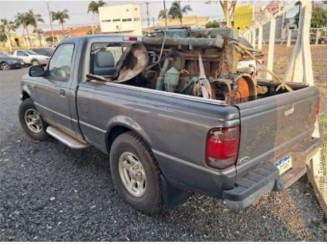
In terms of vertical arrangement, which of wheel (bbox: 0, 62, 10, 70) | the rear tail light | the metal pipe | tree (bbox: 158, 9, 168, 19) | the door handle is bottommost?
wheel (bbox: 0, 62, 10, 70)

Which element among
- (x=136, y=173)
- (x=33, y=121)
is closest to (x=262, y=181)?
(x=136, y=173)

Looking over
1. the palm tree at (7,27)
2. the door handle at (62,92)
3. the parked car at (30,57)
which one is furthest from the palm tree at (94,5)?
the door handle at (62,92)

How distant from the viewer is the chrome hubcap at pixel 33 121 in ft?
17.6

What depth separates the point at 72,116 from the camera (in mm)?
3955

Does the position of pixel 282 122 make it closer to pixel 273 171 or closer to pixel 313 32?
pixel 273 171

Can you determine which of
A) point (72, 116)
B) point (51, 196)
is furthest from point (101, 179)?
point (72, 116)

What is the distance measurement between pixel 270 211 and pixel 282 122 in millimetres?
1019

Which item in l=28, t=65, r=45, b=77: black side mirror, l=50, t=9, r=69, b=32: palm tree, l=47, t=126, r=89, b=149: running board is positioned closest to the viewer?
l=47, t=126, r=89, b=149: running board

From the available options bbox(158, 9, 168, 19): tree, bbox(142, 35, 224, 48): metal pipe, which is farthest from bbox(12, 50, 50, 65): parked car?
bbox(158, 9, 168, 19): tree

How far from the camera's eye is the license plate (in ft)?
8.96

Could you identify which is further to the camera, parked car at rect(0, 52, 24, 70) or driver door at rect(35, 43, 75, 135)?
parked car at rect(0, 52, 24, 70)

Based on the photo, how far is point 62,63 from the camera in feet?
14.1

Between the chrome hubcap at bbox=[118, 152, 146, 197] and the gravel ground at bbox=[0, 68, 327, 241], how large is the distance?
22 centimetres

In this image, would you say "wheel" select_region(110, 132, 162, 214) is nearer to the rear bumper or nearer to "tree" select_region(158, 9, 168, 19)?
the rear bumper
